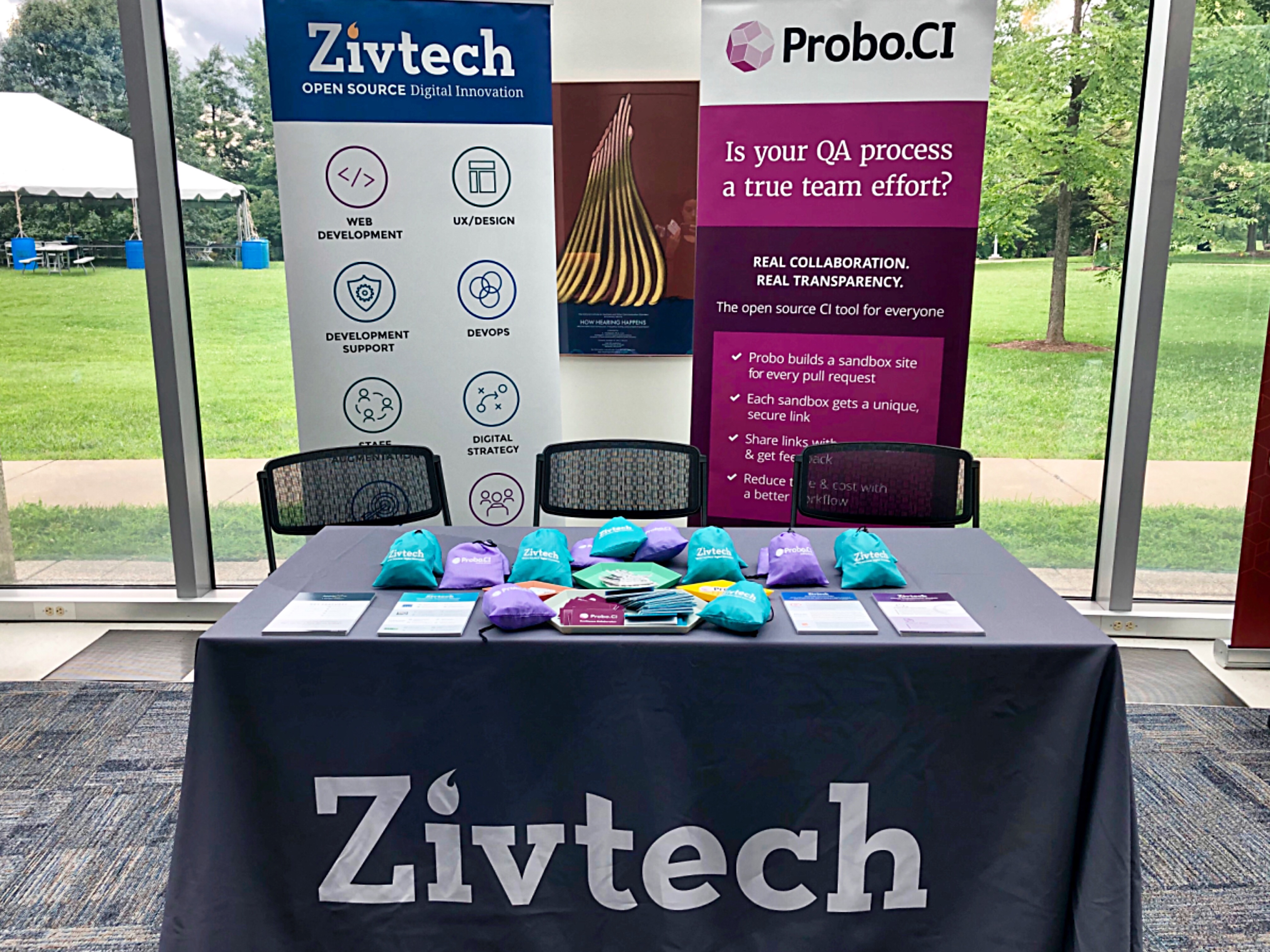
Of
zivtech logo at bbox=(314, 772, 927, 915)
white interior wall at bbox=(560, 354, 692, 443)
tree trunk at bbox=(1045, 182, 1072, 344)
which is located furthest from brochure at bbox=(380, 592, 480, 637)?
tree trunk at bbox=(1045, 182, 1072, 344)

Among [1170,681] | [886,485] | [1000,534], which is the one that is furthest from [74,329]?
[1170,681]

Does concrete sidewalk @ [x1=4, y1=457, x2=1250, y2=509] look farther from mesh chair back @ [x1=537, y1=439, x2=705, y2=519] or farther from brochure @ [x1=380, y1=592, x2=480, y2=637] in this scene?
brochure @ [x1=380, y1=592, x2=480, y2=637]

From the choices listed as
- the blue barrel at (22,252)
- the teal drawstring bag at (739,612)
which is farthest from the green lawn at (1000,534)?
the teal drawstring bag at (739,612)

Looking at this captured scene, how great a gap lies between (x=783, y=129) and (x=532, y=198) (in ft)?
3.06

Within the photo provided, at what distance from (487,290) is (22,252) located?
1869 mm

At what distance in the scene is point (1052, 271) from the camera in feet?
12.8

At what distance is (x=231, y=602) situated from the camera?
13.6 ft

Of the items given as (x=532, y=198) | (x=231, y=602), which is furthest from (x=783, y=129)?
→ (x=231, y=602)

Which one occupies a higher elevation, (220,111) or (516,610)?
(220,111)

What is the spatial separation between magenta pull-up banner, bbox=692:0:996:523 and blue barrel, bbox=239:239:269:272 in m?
1.72

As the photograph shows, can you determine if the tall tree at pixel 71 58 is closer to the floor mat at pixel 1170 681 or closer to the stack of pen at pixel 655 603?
the stack of pen at pixel 655 603

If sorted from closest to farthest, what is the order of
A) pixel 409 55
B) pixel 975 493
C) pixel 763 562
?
pixel 763 562
pixel 975 493
pixel 409 55

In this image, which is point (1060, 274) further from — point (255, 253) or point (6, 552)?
point (6, 552)

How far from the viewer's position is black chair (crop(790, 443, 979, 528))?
10.2 ft
